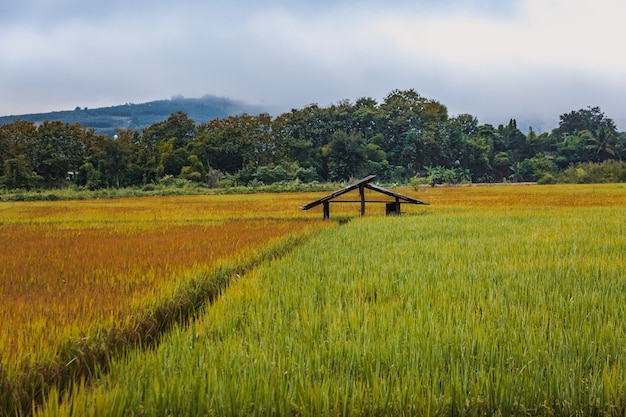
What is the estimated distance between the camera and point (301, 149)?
4234 cm

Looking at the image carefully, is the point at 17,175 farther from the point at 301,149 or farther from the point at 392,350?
the point at 392,350

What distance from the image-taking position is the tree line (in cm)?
3556

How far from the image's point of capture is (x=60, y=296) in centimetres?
311

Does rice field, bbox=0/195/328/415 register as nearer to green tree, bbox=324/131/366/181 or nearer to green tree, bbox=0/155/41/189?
green tree, bbox=0/155/41/189

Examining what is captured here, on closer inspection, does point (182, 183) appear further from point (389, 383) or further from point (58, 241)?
point (389, 383)

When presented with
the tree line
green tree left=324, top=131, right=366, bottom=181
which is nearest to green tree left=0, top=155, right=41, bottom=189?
the tree line

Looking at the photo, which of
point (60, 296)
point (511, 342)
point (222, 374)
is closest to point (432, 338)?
point (511, 342)

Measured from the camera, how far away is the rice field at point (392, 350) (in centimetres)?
163

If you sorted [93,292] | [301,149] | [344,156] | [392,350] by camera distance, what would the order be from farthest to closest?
[301,149]
[344,156]
[93,292]
[392,350]

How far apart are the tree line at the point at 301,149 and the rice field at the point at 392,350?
32696 mm

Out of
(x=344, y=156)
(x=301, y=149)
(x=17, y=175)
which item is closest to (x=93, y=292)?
Answer: (x=17, y=175)

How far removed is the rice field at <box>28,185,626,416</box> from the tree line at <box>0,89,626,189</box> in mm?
32696

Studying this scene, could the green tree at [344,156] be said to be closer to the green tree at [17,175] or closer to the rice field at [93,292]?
the green tree at [17,175]

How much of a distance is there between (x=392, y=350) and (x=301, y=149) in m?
40.8
